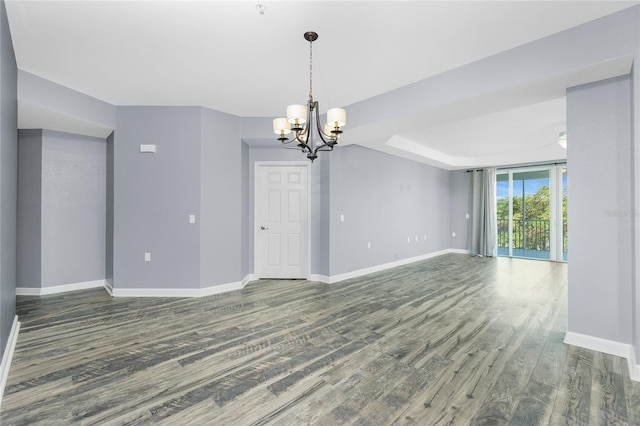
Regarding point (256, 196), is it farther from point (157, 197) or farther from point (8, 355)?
point (8, 355)

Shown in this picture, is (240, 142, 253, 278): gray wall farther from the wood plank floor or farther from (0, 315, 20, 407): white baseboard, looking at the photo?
(0, 315, 20, 407): white baseboard

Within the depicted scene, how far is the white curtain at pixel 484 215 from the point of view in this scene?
789 cm

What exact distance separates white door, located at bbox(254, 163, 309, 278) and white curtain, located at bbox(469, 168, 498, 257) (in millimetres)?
5325

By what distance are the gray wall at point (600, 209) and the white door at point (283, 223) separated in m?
3.65

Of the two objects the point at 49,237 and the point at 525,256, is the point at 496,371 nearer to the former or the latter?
the point at 49,237

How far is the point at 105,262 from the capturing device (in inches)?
188

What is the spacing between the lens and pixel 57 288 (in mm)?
4422

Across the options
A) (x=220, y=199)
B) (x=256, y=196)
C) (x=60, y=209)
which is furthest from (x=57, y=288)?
(x=256, y=196)

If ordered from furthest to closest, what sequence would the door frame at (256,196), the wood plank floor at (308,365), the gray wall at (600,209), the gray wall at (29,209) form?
1. the door frame at (256,196)
2. the gray wall at (29,209)
3. the gray wall at (600,209)
4. the wood plank floor at (308,365)

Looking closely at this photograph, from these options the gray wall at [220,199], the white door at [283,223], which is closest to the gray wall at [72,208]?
the gray wall at [220,199]

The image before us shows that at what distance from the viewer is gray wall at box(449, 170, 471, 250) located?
335 inches

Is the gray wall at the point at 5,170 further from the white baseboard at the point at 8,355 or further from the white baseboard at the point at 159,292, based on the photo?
the white baseboard at the point at 159,292

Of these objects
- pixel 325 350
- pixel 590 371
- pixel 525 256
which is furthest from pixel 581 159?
pixel 525 256

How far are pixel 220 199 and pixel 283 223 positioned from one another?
4.09ft
